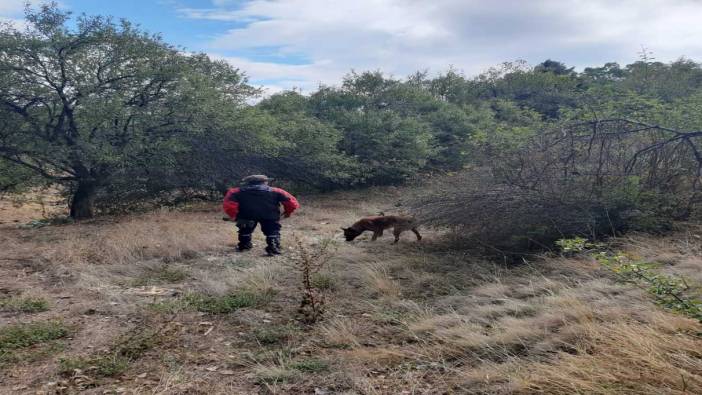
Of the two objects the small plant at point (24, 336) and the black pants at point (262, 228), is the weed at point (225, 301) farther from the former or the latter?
the black pants at point (262, 228)

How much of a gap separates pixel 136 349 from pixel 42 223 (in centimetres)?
1016

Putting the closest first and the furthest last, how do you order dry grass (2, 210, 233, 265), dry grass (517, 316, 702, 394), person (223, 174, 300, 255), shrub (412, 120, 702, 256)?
dry grass (517, 316, 702, 394), shrub (412, 120, 702, 256), dry grass (2, 210, 233, 265), person (223, 174, 300, 255)

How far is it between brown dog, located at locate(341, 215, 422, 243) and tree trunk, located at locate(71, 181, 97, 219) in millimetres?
7948

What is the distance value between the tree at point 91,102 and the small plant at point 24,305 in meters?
6.55

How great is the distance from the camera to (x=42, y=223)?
482 inches

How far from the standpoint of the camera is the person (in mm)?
7941

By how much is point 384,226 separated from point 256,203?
2217 millimetres

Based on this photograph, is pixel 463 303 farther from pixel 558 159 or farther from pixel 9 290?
pixel 9 290

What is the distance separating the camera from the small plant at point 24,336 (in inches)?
152

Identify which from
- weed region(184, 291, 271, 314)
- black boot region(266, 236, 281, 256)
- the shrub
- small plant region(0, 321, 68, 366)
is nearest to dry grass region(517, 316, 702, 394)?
weed region(184, 291, 271, 314)

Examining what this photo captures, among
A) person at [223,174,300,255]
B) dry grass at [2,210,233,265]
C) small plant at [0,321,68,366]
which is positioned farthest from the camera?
person at [223,174,300,255]

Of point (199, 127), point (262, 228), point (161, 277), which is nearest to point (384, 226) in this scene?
point (262, 228)

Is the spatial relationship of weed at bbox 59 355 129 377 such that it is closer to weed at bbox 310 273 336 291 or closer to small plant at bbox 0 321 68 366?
small plant at bbox 0 321 68 366

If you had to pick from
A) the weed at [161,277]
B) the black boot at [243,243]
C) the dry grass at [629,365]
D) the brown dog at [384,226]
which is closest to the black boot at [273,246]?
the black boot at [243,243]
